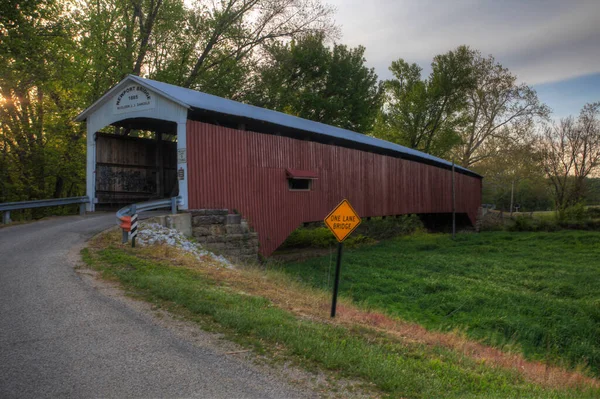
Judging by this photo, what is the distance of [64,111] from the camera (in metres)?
21.6

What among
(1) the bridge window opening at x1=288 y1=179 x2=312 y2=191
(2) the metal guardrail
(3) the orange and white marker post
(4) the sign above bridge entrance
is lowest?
(3) the orange and white marker post

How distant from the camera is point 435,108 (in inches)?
1855

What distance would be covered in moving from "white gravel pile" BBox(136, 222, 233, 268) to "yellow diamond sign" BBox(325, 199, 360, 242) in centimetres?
495

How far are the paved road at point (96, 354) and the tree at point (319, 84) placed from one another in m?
26.3

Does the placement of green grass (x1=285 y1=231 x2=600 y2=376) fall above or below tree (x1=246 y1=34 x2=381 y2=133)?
below

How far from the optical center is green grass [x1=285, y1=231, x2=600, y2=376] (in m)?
10.5

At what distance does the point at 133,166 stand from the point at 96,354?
13063mm

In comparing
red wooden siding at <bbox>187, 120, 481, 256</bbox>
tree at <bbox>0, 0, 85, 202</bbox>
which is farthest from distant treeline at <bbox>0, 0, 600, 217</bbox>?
red wooden siding at <bbox>187, 120, 481, 256</bbox>

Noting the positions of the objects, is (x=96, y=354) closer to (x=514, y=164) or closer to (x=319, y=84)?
(x=319, y=84)

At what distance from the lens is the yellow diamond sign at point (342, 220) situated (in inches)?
279

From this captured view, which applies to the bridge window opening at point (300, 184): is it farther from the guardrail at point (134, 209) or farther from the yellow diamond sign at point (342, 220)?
the yellow diamond sign at point (342, 220)

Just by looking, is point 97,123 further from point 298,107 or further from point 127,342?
point 298,107

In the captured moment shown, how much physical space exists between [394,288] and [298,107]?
2314 cm

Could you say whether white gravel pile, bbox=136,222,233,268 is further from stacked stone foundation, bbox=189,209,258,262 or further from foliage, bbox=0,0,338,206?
foliage, bbox=0,0,338,206
